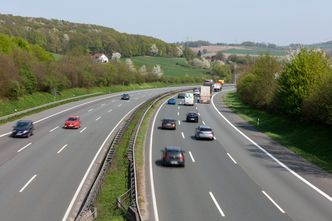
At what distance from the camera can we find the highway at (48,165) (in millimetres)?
21984

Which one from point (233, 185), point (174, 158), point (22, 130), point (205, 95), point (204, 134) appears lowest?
point (205, 95)

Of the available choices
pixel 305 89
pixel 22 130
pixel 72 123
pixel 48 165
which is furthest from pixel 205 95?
pixel 48 165

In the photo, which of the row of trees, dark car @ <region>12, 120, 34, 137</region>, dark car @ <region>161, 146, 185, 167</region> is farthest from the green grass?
dark car @ <region>12, 120, 34, 137</region>

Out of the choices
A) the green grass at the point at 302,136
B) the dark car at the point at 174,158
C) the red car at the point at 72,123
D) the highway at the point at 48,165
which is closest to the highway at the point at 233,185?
the dark car at the point at 174,158

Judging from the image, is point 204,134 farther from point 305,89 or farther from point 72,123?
point 305,89

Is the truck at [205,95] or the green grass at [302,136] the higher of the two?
the green grass at [302,136]

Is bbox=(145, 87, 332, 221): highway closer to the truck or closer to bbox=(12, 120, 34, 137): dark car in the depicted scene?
bbox=(12, 120, 34, 137): dark car

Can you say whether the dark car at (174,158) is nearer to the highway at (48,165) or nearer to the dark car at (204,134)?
the highway at (48,165)

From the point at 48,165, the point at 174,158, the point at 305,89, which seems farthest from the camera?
the point at 305,89

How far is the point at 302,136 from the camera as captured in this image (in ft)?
149

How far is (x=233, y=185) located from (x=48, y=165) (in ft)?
38.1

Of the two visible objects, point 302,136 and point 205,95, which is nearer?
point 302,136

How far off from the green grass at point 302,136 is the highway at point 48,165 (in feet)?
50.7

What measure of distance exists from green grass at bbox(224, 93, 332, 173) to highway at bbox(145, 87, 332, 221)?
1.68m
